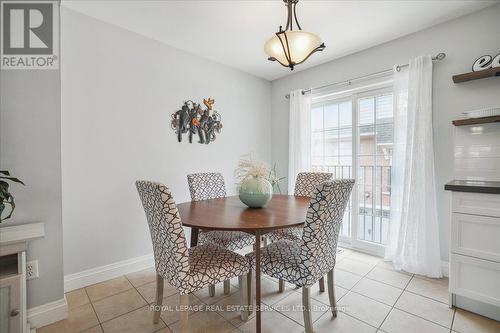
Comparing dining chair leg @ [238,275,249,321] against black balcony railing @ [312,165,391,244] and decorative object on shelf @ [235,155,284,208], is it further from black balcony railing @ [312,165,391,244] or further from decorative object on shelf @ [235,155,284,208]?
black balcony railing @ [312,165,391,244]

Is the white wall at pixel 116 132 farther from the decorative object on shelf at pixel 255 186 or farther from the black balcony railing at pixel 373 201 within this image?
the black balcony railing at pixel 373 201

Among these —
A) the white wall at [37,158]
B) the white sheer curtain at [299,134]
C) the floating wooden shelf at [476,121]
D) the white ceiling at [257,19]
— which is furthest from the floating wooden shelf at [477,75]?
the white wall at [37,158]

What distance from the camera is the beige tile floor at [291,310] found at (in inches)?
63.0

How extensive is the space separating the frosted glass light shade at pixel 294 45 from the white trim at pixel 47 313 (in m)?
2.38

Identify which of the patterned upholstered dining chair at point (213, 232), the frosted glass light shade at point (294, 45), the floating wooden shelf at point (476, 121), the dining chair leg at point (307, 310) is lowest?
the dining chair leg at point (307, 310)

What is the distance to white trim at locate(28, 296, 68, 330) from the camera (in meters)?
1.59

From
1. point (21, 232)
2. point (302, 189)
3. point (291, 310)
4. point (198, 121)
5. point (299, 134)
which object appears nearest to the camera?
point (21, 232)

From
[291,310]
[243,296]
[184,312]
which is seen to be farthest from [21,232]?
[291,310]

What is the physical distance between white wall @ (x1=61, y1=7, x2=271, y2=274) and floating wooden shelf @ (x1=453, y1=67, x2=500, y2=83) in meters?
2.62

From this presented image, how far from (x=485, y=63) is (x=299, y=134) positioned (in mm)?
1942

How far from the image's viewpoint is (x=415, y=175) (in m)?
2.34

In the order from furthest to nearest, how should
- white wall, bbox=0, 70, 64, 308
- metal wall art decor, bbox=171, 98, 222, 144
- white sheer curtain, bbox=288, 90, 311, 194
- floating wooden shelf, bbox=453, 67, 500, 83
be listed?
white sheer curtain, bbox=288, 90, 311, 194 < metal wall art decor, bbox=171, 98, 222, 144 < floating wooden shelf, bbox=453, 67, 500, 83 < white wall, bbox=0, 70, 64, 308

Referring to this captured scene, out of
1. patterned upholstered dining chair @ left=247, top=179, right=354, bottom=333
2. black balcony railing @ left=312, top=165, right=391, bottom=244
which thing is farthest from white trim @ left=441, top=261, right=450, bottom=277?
patterned upholstered dining chair @ left=247, top=179, right=354, bottom=333

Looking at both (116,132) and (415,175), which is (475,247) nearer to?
(415,175)
